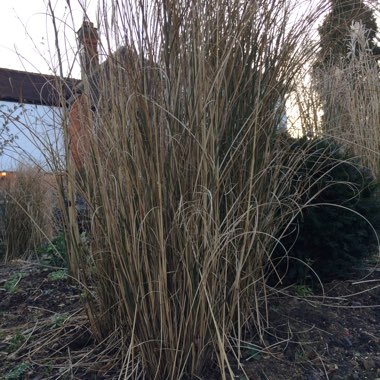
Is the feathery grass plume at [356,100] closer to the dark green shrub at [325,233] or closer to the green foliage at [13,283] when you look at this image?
the dark green shrub at [325,233]

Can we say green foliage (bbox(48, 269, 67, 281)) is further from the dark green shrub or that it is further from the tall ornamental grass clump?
the dark green shrub

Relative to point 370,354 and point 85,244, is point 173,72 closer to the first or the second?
point 85,244

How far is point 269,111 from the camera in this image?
2.25 m

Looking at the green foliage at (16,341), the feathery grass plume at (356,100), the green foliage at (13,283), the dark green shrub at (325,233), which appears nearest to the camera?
the green foliage at (16,341)

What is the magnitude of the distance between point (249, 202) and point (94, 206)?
30.8 inches

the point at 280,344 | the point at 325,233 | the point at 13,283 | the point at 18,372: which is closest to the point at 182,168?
the point at 280,344

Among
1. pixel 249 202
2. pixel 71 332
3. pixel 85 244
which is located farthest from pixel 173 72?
pixel 71 332

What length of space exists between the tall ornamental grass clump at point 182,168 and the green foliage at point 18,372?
1.28 ft

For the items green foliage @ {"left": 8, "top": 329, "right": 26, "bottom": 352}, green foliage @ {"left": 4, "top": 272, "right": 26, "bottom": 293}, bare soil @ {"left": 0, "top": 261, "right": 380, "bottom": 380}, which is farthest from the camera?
green foliage @ {"left": 4, "top": 272, "right": 26, "bottom": 293}

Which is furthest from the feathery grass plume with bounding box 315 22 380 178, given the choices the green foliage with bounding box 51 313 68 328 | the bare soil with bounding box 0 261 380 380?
the green foliage with bounding box 51 313 68 328

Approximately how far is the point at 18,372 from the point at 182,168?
1.27m

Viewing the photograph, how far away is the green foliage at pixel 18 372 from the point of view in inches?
86.0

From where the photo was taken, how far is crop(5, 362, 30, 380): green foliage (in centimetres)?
218

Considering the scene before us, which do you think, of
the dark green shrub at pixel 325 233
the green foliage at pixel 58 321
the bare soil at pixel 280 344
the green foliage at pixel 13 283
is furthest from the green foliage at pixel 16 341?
the dark green shrub at pixel 325 233
